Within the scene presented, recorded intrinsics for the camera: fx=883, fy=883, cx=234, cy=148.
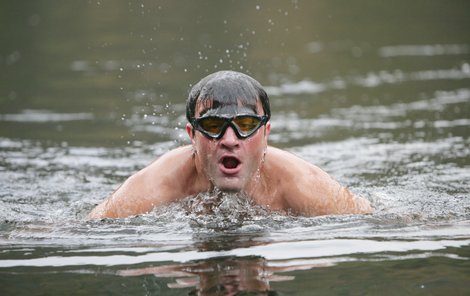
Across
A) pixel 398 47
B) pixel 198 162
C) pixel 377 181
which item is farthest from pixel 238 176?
pixel 398 47

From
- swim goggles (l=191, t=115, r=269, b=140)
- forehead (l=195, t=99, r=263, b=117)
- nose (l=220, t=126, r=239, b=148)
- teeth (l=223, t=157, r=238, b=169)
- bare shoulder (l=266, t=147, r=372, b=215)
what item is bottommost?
bare shoulder (l=266, t=147, r=372, b=215)

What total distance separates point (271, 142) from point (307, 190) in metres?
4.07

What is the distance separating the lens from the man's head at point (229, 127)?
6148mm

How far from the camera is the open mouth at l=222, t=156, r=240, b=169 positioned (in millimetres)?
6234

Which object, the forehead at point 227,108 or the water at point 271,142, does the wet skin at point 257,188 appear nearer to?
the water at point 271,142

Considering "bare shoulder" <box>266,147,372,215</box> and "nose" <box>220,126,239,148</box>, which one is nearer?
"nose" <box>220,126,239,148</box>

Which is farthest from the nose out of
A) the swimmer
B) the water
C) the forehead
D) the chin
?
the water

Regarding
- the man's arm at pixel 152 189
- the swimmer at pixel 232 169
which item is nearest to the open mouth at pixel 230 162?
the swimmer at pixel 232 169

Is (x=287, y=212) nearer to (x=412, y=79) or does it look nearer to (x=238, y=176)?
(x=238, y=176)

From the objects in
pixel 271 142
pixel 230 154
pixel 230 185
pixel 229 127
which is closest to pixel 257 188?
pixel 230 185

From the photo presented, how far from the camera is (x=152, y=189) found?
6664 millimetres

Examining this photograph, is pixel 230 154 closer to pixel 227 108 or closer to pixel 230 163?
pixel 230 163

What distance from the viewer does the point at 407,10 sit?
2422cm

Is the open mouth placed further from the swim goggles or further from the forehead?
the forehead
